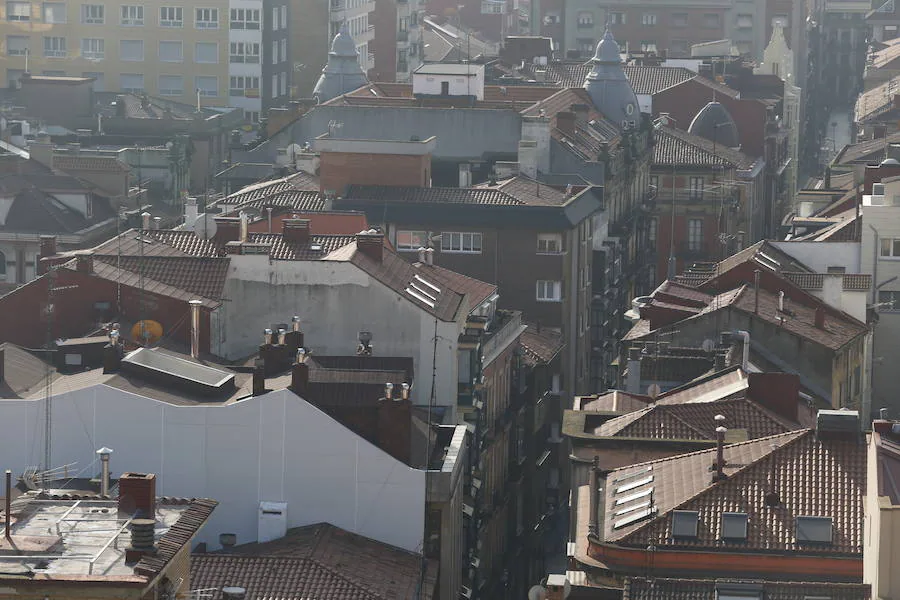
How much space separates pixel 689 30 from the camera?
198 m

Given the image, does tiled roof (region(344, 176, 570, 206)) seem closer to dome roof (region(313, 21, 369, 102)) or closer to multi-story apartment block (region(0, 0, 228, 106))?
dome roof (region(313, 21, 369, 102))

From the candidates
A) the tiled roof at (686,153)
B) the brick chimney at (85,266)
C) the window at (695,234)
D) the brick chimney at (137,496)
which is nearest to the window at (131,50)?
the tiled roof at (686,153)

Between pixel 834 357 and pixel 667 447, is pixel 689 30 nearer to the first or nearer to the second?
pixel 834 357

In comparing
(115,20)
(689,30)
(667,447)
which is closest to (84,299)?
(667,447)

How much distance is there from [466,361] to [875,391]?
20516 millimetres

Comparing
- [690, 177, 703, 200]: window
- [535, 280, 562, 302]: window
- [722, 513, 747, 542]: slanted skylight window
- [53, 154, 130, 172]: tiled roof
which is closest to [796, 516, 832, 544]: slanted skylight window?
[722, 513, 747, 542]: slanted skylight window

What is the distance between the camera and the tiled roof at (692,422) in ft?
183

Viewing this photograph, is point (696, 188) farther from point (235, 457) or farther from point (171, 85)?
point (235, 457)

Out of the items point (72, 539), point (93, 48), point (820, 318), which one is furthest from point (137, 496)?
point (93, 48)

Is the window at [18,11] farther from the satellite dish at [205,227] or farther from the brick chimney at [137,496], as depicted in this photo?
the brick chimney at [137,496]

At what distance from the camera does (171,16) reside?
154 metres

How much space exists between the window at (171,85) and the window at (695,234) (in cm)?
4358

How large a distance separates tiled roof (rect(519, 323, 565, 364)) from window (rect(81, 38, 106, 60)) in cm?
6960

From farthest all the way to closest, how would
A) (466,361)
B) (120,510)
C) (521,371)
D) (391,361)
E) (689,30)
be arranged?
(689,30)
(521,371)
(466,361)
(391,361)
(120,510)
